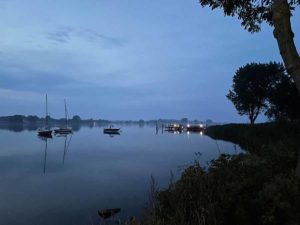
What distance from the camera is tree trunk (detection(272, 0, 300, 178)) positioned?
29.7 feet

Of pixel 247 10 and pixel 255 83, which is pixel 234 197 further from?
pixel 255 83

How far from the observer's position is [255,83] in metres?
79.9

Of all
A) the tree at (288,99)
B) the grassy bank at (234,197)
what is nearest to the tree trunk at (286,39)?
the grassy bank at (234,197)

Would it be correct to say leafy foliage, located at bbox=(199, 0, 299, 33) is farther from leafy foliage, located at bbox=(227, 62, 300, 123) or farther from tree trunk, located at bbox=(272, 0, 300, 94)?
leafy foliage, located at bbox=(227, 62, 300, 123)

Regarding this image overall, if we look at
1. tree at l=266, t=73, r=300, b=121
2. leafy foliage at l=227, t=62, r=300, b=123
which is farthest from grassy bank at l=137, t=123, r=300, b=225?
leafy foliage at l=227, t=62, r=300, b=123

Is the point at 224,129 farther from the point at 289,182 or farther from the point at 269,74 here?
the point at 289,182

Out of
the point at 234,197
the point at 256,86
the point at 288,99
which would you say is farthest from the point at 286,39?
the point at 256,86

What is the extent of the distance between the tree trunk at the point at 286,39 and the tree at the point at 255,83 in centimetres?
7158

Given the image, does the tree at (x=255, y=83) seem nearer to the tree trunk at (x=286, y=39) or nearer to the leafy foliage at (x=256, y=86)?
the leafy foliage at (x=256, y=86)

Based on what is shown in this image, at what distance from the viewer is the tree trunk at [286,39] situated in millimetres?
9050

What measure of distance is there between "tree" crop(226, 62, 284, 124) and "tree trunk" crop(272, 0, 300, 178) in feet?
235

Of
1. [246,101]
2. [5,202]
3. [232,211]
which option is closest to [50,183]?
[5,202]

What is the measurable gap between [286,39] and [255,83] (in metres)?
73.4

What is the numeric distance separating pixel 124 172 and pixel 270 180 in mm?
32027
